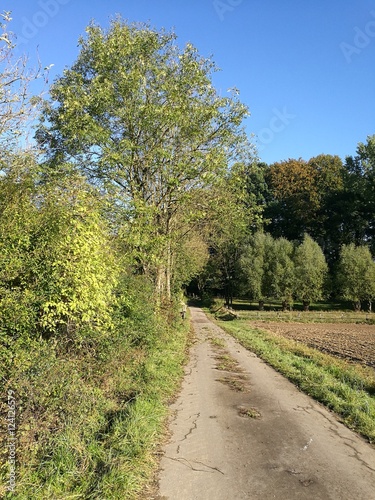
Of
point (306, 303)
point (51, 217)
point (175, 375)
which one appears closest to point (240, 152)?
point (175, 375)

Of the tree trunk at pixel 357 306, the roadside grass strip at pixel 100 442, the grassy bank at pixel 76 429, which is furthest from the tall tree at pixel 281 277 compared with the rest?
the grassy bank at pixel 76 429

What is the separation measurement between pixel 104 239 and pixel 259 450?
4320 mm

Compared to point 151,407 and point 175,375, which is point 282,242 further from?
point 151,407

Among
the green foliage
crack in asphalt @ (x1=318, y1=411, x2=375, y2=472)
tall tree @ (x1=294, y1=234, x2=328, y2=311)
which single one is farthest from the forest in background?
the green foliage

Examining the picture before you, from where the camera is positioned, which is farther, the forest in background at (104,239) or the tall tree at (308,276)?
the tall tree at (308,276)

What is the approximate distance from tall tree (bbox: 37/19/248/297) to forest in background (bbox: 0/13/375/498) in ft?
0.24

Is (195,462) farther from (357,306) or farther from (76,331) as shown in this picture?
(357,306)

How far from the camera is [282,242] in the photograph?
54000mm

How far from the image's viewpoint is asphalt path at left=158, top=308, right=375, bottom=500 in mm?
4602

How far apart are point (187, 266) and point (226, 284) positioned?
25089 millimetres

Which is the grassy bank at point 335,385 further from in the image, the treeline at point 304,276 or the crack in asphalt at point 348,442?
the treeline at point 304,276

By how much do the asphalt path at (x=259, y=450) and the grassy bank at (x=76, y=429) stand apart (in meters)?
0.47

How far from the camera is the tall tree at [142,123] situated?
46.2 feet

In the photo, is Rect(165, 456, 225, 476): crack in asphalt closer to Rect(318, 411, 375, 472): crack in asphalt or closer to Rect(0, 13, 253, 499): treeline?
Rect(0, 13, 253, 499): treeline
